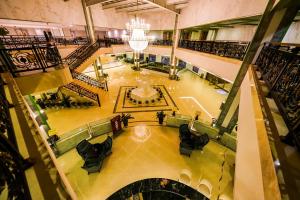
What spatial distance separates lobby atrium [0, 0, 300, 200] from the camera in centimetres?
137

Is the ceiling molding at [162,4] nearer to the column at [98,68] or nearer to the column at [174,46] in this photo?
the column at [174,46]

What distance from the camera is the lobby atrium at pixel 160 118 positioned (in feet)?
4.50

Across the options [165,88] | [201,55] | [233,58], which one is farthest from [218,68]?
[165,88]

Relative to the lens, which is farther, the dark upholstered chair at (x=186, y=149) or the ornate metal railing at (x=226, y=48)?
the ornate metal railing at (x=226, y=48)

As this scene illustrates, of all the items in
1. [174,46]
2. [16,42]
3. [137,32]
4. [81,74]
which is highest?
[137,32]

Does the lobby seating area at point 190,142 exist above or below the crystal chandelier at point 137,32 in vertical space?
below

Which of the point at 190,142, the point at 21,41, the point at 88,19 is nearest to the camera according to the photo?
the point at 190,142

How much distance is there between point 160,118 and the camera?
Result: 7.63 meters

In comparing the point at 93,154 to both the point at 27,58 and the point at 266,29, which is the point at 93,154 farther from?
the point at 266,29

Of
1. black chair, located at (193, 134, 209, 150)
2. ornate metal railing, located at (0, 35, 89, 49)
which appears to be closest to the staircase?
ornate metal railing, located at (0, 35, 89, 49)

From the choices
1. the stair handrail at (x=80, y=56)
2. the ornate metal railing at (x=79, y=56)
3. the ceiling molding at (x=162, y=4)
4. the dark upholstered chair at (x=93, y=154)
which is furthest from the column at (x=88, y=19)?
the dark upholstered chair at (x=93, y=154)

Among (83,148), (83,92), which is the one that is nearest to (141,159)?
(83,148)

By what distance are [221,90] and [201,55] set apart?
667 centimetres

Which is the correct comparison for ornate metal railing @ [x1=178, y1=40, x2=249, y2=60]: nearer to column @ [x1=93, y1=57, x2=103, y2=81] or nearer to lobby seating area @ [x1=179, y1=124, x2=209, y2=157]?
lobby seating area @ [x1=179, y1=124, x2=209, y2=157]
